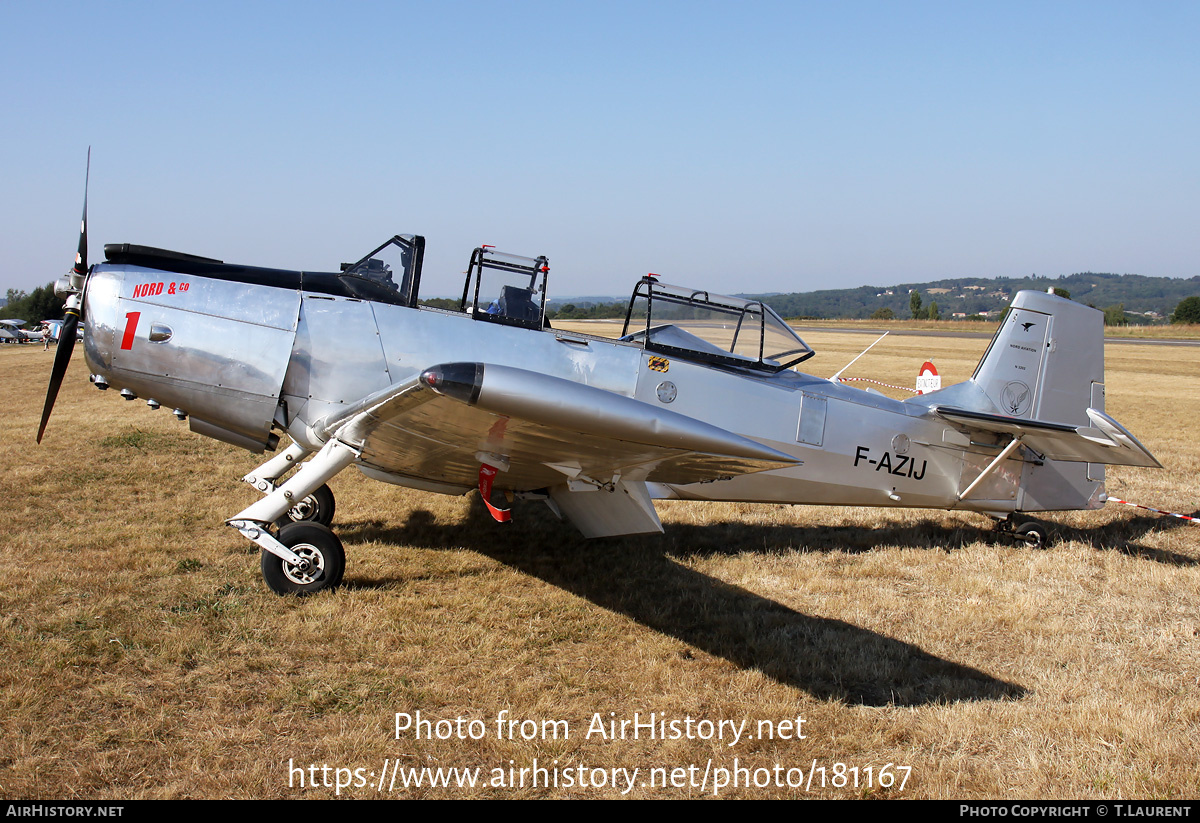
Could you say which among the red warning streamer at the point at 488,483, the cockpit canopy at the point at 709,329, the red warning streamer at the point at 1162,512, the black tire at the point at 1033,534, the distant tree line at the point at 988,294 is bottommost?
the black tire at the point at 1033,534

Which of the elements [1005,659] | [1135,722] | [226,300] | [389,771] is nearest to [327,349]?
[226,300]

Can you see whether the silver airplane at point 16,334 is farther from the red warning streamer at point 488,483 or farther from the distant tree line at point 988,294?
the distant tree line at point 988,294

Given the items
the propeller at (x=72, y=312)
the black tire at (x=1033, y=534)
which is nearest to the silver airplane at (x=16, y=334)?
the propeller at (x=72, y=312)

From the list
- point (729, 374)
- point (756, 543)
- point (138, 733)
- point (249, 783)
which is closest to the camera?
point (249, 783)

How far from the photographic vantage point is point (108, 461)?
29.0 ft

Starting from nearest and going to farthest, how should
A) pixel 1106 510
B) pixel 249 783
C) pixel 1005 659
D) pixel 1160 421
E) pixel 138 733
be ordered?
pixel 249 783
pixel 138 733
pixel 1005 659
pixel 1106 510
pixel 1160 421

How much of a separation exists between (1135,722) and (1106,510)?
533 centimetres

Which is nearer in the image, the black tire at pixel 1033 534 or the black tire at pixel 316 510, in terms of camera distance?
the black tire at pixel 316 510

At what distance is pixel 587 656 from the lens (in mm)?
4660

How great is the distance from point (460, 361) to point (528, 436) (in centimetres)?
159

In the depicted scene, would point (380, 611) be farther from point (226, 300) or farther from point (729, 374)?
point (729, 374)

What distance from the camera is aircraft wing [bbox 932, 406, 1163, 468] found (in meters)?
6.17

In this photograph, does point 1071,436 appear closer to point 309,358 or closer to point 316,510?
point 309,358

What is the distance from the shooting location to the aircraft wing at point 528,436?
3148 mm
